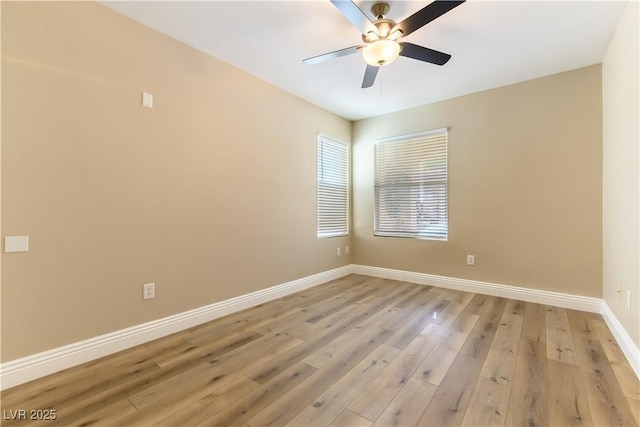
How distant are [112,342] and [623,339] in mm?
3869

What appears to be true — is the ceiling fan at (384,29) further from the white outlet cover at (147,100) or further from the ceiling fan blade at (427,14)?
the white outlet cover at (147,100)

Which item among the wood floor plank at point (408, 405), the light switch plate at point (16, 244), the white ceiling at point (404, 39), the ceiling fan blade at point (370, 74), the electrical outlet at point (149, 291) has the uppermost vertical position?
the white ceiling at point (404, 39)

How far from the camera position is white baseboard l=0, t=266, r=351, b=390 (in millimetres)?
1724

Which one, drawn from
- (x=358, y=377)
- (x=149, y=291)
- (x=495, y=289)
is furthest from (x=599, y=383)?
(x=149, y=291)

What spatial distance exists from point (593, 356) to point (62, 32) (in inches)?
173

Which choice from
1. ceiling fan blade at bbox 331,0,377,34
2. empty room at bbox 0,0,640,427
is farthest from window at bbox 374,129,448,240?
ceiling fan blade at bbox 331,0,377,34

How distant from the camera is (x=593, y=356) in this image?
2.02 m

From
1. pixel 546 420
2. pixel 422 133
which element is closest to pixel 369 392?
pixel 546 420

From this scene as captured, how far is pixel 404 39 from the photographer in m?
2.53

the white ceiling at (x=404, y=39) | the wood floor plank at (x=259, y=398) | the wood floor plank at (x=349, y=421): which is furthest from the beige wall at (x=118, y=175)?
the wood floor plank at (x=349, y=421)

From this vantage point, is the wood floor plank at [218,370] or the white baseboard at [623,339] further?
the white baseboard at [623,339]

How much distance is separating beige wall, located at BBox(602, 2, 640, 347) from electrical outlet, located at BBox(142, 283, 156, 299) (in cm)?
356

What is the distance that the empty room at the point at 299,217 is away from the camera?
1.68 m

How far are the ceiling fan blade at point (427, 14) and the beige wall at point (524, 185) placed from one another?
2.16 meters
